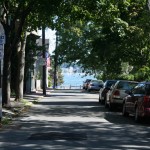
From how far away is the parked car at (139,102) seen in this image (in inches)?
663

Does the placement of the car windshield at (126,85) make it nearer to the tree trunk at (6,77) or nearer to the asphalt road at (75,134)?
the asphalt road at (75,134)

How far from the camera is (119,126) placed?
1633 centimetres

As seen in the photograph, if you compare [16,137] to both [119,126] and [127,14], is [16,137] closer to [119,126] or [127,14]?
[119,126]

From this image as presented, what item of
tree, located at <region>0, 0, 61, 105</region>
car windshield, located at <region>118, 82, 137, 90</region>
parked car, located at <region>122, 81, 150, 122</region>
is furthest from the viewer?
car windshield, located at <region>118, 82, 137, 90</region>

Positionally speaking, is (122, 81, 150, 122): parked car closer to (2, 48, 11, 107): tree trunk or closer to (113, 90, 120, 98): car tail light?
(113, 90, 120, 98): car tail light

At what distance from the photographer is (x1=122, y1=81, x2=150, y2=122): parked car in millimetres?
16828

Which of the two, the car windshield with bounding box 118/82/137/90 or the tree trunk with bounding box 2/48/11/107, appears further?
the car windshield with bounding box 118/82/137/90

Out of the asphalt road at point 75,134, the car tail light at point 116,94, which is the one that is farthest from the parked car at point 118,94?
the asphalt road at point 75,134

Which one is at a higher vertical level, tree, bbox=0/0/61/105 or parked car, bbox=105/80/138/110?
tree, bbox=0/0/61/105

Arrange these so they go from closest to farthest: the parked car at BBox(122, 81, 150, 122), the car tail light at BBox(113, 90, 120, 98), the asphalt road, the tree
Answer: the asphalt road
the parked car at BBox(122, 81, 150, 122)
the tree
the car tail light at BBox(113, 90, 120, 98)

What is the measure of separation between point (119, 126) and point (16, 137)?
437 cm

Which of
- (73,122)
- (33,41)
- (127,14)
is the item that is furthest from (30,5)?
(33,41)

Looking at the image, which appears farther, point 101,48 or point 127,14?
point 101,48

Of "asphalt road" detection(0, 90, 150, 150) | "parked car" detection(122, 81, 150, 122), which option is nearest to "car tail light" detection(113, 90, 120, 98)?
"parked car" detection(122, 81, 150, 122)
